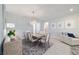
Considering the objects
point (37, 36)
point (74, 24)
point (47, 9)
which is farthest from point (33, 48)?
point (74, 24)

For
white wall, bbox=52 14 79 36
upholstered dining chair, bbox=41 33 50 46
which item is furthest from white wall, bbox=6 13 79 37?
upholstered dining chair, bbox=41 33 50 46

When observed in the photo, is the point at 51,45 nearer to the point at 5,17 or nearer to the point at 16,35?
the point at 16,35

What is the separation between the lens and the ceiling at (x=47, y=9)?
219cm

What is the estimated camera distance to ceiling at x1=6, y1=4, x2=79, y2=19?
7.20 ft

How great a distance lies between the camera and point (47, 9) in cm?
221

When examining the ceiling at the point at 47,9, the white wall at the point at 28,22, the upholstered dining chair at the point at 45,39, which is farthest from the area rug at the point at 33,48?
the ceiling at the point at 47,9

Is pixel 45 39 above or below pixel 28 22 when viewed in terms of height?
below

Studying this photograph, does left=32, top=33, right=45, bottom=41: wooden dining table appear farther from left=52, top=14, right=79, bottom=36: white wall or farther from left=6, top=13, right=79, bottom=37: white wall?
left=52, top=14, right=79, bottom=36: white wall

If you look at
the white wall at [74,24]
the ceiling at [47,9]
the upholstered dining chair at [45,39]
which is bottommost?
the upholstered dining chair at [45,39]

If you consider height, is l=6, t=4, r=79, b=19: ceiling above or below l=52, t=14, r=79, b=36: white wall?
above

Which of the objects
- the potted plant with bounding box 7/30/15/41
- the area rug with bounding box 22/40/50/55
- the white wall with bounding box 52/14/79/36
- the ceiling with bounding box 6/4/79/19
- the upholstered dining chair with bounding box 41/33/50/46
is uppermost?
the ceiling with bounding box 6/4/79/19

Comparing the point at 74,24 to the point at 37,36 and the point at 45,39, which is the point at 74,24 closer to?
the point at 45,39

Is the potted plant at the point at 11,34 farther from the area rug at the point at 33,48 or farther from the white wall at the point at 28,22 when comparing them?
the area rug at the point at 33,48

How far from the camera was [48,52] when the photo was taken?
2.24m
